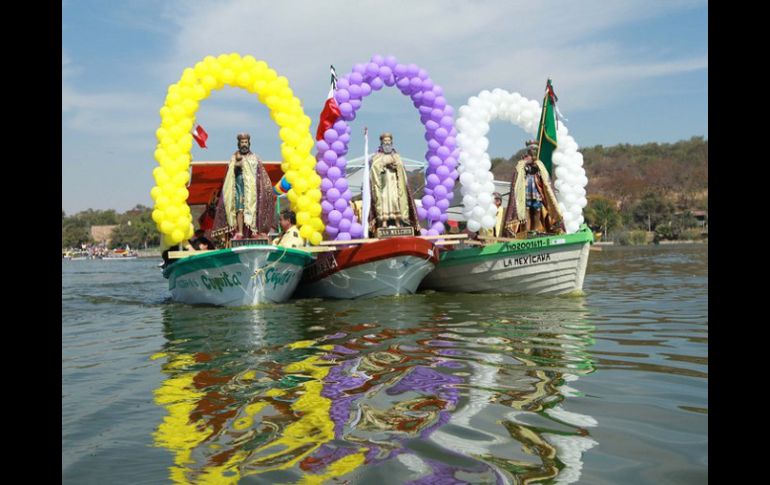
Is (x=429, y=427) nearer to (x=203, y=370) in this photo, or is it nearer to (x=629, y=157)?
(x=203, y=370)

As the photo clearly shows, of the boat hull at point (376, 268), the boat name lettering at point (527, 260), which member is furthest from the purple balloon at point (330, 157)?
the boat name lettering at point (527, 260)

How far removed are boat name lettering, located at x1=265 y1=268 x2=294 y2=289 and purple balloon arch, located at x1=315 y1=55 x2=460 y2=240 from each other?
1.52 metres

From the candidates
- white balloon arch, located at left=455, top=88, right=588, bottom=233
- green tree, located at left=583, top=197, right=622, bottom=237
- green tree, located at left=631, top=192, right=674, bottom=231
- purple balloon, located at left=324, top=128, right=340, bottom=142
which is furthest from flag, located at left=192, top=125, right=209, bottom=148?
green tree, located at left=631, top=192, right=674, bottom=231

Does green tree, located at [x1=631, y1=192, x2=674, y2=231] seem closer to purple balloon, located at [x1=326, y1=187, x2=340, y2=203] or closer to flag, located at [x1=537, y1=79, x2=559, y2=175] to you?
flag, located at [x1=537, y1=79, x2=559, y2=175]

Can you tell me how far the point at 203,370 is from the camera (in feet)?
20.9

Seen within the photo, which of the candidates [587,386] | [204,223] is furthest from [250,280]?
[587,386]

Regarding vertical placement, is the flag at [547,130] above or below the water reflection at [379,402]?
above

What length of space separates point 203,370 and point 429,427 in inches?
117

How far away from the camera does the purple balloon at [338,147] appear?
45.6 ft

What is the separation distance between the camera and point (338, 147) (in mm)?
13914

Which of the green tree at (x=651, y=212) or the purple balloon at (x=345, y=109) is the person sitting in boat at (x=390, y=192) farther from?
the green tree at (x=651, y=212)

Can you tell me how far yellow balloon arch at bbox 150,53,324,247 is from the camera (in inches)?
498

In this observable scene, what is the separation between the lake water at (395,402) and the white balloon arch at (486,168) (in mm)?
4456

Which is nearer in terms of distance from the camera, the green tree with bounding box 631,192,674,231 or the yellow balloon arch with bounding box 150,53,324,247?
the yellow balloon arch with bounding box 150,53,324,247
